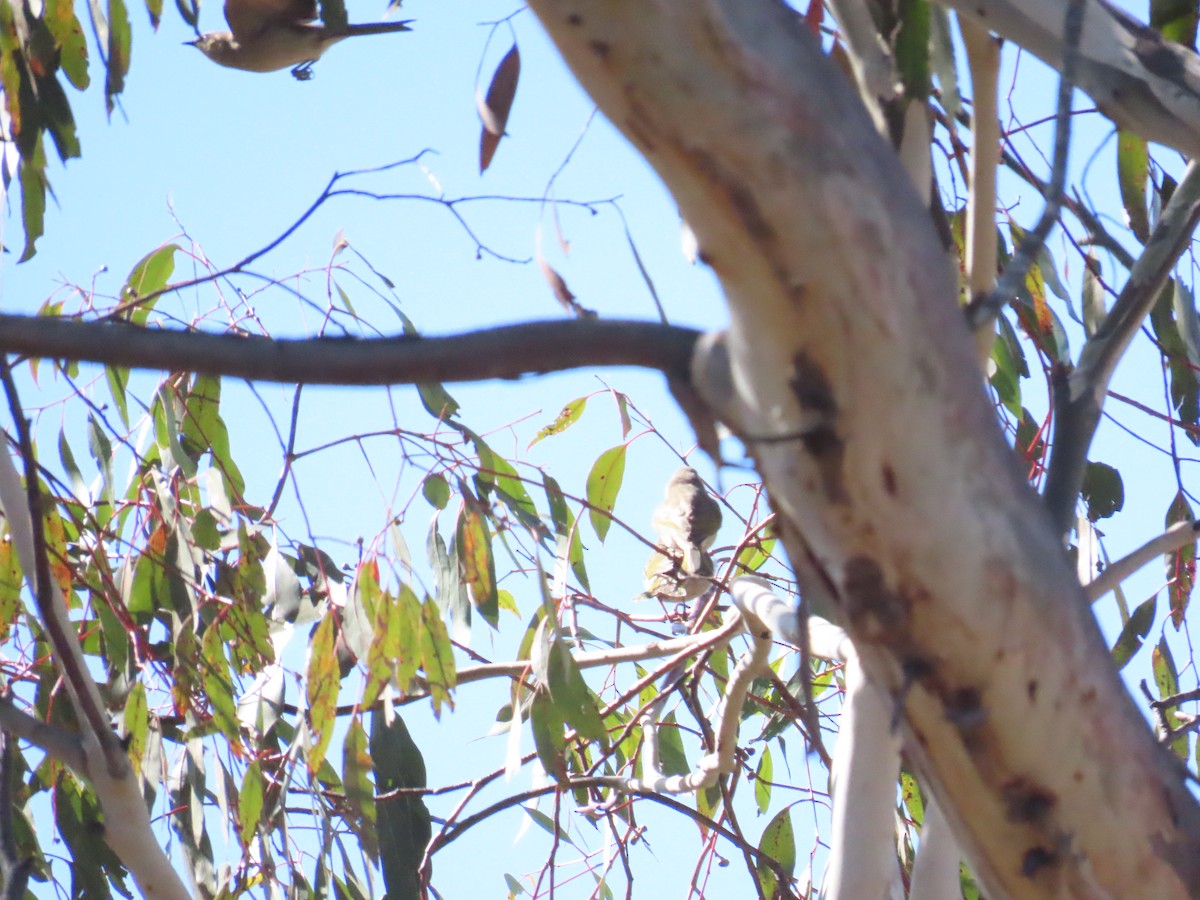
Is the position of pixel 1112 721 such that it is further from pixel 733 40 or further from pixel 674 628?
pixel 674 628

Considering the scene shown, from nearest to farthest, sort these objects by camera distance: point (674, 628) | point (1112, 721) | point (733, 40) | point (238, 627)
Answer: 1. point (733, 40)
2. point (1112, 721)
3. point (238, 627)
4. point (674, 628)

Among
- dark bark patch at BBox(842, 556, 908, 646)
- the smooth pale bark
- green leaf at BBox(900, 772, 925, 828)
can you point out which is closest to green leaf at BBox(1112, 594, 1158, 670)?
green leaf at BBox(900, 772, 925, 828)

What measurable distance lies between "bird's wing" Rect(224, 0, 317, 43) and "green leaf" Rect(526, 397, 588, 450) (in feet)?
2.32

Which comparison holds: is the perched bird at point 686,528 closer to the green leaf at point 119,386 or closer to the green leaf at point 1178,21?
the green leaf at point 119,386

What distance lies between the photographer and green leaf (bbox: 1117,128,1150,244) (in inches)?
48.4

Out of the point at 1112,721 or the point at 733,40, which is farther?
the point at 1112,721

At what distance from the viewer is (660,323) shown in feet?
1.75

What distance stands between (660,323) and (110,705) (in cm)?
136

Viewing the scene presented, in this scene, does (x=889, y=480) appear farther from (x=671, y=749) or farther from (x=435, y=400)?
(x=671, y=749)

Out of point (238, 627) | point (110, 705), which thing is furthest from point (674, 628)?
point (110, 705)

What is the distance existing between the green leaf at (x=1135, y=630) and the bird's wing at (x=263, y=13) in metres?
1.42

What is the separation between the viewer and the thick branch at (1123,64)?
29.0 inches

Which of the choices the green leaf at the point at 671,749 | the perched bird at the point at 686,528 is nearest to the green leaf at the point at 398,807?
the green leaf at the point at 671,749

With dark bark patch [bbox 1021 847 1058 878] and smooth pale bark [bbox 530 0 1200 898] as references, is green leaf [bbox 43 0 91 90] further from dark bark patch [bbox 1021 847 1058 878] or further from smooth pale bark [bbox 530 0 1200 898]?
dark bark patch [bbox 1021 847 1058 878]
